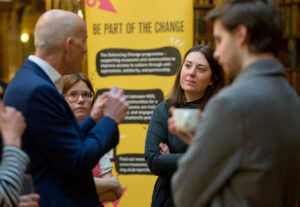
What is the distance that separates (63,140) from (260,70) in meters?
0.80

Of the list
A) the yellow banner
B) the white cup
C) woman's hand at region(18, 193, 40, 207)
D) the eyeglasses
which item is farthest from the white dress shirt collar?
the yellow banner

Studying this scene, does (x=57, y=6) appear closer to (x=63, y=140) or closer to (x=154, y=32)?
(x=154, y=32)

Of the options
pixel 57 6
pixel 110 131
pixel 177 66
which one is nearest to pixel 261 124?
pixel 110 131

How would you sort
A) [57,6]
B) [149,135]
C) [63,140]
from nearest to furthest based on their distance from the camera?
[63,140]
[149,135]
[57,6]

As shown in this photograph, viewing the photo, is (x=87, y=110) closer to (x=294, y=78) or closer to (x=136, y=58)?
(x=136, y=58)

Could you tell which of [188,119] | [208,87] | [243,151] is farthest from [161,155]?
[243,151]

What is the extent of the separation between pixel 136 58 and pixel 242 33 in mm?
2441

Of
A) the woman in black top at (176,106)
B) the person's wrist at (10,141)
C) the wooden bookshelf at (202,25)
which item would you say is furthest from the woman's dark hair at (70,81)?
the wooden bookshelf at (202,25)

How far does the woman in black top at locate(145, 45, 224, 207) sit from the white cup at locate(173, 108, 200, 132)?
1.08 m

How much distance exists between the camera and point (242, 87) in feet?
4.51

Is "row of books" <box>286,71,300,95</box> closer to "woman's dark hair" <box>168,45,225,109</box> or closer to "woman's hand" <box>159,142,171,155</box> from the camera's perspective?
"woman's dark hair" <box>168,45,225,109</box>

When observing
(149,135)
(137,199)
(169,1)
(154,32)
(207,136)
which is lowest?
(137,199)

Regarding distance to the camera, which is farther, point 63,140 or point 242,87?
point 63,140

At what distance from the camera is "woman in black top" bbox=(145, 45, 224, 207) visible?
261 centimetres
